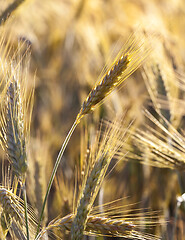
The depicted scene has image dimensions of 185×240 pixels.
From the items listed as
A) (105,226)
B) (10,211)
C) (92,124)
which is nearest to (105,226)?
(105,226)

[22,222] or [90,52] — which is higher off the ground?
[90,52]

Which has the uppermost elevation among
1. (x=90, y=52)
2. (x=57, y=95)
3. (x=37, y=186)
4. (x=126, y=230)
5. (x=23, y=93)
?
(x=90, y=52)

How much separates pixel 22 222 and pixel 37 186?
267mm

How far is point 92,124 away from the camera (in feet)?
4.88

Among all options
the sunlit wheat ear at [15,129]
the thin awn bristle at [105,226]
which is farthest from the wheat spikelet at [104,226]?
the sunlit wheat ear at [15,129]

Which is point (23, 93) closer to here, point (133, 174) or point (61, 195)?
point (61, 195)

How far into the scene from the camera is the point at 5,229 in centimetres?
84

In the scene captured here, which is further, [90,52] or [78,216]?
[90,52]

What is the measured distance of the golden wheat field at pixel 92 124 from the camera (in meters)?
0.81

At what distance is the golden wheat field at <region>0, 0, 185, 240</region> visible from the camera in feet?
2.64

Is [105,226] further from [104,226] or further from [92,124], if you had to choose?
[92,124]

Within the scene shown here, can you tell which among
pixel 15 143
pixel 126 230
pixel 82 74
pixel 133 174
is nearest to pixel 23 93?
pixel 15 143

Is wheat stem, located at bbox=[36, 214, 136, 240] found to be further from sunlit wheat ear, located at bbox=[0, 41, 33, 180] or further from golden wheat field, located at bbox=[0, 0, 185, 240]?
sunlit wheat ear, located at bbox=[0, 41, 33, 180]

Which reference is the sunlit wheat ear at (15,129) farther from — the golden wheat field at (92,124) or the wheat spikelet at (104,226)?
the wheat spikelet at (104,226)
